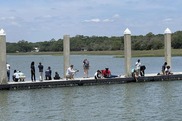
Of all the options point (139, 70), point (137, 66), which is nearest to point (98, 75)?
point (137, 66)

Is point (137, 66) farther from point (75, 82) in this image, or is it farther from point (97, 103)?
point (97, 103)

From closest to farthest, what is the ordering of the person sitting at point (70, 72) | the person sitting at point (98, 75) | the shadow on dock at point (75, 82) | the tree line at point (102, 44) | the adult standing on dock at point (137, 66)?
the shadow on dock at point (75, 82) → the person sitting at point (70, 72) → the person sitting at point (98, 75) → the adult standing on dock at point (137, 66) → the tree line at point (102, 44)

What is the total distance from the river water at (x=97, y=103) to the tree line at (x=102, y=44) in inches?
3893

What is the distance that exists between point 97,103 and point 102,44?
14375 cm

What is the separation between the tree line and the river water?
98882mm

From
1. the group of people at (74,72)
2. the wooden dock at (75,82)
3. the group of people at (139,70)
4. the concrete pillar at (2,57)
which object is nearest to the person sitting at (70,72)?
the group of people at (74,72)

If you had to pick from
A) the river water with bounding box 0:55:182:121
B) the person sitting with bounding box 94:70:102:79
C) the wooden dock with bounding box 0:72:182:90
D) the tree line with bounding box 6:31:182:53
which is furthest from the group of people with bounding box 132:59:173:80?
the tree line with bounding box 6:31:182:53

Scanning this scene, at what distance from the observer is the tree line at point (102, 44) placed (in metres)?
136

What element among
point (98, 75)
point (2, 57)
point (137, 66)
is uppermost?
point (2, 57)

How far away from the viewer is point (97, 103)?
89.9 feet

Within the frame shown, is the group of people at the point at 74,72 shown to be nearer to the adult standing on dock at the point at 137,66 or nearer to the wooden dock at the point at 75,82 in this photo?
the adult standing on dock at the point at 137,66

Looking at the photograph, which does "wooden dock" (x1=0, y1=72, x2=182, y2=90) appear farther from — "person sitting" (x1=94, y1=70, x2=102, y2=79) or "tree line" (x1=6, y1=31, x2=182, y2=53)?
"tree line" (x1=6, y1=31, x2=182, y2=53)

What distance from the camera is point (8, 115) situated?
23.9 meters

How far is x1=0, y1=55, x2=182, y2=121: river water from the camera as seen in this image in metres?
22.8
